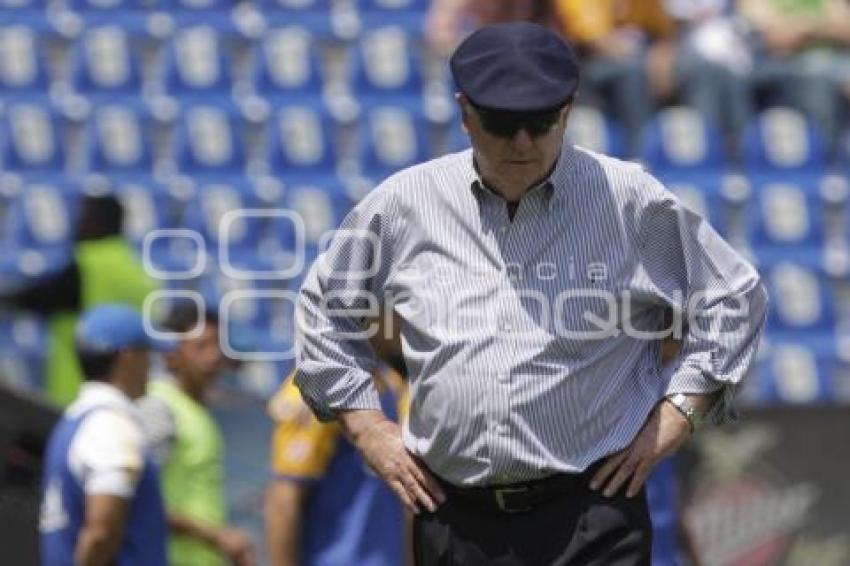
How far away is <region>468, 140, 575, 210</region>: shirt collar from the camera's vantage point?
187 inches

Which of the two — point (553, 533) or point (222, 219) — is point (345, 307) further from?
point (222, 219)

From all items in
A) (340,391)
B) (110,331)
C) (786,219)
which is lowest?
(786,219)

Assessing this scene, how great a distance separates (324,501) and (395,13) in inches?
237

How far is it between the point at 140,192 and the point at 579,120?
220 cm

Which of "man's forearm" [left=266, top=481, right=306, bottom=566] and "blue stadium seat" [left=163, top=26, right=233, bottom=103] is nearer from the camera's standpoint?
"man's forearm" [left=266, top=481, right=306, bottom=566]

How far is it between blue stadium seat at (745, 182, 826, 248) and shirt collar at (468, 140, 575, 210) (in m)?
6.75

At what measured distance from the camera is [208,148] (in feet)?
39.1

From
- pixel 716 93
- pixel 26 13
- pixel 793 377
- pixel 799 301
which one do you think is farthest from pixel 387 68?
pixel 793 377

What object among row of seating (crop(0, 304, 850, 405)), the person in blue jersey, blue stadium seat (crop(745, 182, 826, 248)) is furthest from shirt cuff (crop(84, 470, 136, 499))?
blue stadium seat (crop(745, 182, 826, 248))

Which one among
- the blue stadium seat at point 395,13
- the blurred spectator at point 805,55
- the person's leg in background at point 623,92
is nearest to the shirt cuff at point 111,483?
the person's leg in background at point 623,92

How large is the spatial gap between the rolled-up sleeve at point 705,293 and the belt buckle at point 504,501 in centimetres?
37

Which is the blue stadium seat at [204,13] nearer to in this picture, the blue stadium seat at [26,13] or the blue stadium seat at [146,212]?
the blue stadium seat at [26,13]

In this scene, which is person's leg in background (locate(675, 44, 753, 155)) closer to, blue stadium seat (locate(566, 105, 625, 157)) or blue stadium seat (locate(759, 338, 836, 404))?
blue stadium seat (locate(566, 105, 625, 157))

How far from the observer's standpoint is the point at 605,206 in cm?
477
